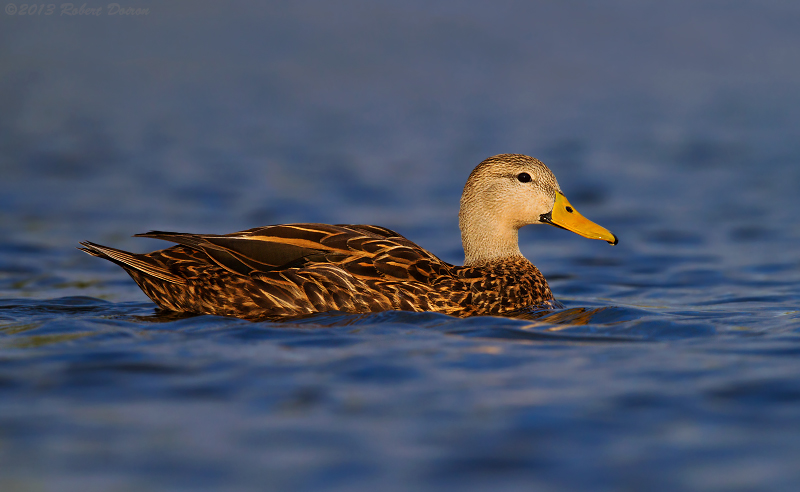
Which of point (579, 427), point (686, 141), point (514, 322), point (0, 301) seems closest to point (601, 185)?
point (686, 141)

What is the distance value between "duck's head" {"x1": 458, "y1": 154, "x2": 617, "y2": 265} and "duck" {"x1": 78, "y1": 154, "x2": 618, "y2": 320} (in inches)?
13.3

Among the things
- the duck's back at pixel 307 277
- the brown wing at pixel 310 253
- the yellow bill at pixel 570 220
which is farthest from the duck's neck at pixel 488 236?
the brown wing at pixel 310 253

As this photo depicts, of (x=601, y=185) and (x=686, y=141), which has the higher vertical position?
(x=686, y=141)

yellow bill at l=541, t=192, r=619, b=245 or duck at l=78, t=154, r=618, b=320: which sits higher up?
yellow bill at l=541, t=192, r=619, b=245

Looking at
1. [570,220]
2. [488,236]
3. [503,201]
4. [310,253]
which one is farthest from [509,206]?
[310,253]

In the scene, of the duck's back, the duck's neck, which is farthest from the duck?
the duck's neck

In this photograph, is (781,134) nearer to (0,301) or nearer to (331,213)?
(331,213)

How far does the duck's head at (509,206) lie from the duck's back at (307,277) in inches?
22.7

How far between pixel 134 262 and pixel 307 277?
152 centimetres

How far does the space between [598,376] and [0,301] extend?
561 cm

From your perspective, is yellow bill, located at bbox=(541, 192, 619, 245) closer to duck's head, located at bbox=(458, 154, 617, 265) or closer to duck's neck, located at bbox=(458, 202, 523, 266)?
duck's head, located at bbox=(458, 154, 617, 265)

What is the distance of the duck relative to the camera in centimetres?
787

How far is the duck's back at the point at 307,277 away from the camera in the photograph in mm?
7867

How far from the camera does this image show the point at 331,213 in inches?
547
